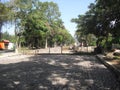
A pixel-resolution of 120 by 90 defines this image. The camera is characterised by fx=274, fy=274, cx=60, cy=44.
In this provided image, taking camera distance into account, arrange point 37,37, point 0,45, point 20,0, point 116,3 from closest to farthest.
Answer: point 116,3, point 20,0, point 37,37, point 0,45

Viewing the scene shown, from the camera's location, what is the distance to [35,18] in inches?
2667

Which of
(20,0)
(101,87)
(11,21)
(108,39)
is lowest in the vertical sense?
(101,87)

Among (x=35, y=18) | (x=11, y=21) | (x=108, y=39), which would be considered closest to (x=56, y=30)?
(x=35, y=18)

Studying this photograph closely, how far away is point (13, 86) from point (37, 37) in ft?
215

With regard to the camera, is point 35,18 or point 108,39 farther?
point 35,18

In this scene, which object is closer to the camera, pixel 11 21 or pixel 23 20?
pixel 11 21

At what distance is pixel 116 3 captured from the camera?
44.8ft

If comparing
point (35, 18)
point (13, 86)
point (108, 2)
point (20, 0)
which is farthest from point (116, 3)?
point (35, 18)

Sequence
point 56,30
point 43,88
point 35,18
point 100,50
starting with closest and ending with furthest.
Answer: point 43,88, point 100,50, point 35,18, point 56,30

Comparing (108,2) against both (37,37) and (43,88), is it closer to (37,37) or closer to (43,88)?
(43,88)

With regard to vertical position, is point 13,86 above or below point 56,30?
below

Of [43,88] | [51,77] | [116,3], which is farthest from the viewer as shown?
[51,77]

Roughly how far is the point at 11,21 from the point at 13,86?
142 feet

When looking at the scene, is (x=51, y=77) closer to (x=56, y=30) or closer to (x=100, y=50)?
(x=100, y=50)
